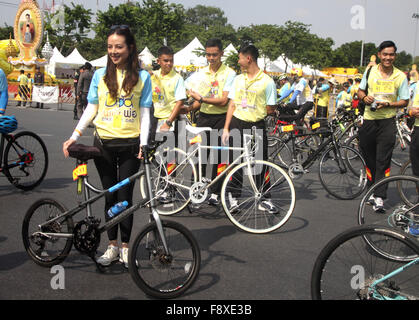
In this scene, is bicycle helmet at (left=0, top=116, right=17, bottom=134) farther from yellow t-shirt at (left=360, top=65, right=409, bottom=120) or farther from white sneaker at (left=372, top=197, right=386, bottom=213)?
yellow t-shirt at (left=360, top=65, right=409, bottom=120)

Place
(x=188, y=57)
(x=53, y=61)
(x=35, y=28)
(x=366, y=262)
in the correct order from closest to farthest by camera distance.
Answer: (x=366, y=262), (x=188, y=57), (x=35, y=28), (x=53, y=61)

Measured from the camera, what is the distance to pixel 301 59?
179ft

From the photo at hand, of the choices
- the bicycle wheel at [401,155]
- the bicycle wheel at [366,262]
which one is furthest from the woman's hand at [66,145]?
the bicycle wheel at [401,155]

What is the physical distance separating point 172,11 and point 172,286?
48.9m

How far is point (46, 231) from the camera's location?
12.2 feet

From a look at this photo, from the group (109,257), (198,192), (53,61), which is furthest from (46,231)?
(53,61)

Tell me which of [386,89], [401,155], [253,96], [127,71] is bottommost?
[401,155]

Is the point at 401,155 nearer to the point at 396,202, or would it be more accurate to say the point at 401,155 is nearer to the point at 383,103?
the point at 383,103

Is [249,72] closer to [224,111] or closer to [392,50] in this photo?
[224,111]

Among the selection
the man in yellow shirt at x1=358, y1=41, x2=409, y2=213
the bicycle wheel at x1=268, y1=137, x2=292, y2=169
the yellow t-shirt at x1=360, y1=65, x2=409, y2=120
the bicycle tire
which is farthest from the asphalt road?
the yellow t-shirt at x1=360, y1=65, x2=409, y2=120

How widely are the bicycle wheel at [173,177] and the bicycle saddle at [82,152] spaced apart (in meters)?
1.66

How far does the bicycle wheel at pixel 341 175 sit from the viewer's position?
6801 millimetres

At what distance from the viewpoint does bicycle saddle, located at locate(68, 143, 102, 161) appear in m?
3.46

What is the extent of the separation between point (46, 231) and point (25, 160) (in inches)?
116
